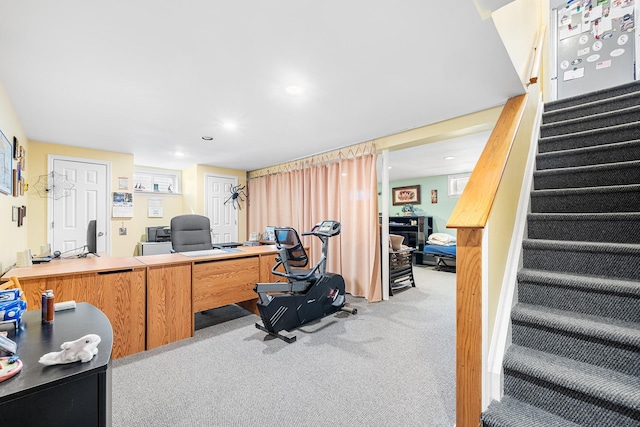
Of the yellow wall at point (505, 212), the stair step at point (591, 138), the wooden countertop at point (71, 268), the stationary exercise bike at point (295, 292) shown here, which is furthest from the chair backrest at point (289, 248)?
the stair step at point (591, 138)

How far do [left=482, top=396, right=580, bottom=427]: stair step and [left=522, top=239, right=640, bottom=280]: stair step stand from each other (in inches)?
33.7

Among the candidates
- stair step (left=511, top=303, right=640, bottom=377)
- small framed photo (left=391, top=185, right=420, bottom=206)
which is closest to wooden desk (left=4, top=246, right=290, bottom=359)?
stair step (left=511, top=303, right=640, bottom=377)

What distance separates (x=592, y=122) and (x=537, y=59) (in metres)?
0.76

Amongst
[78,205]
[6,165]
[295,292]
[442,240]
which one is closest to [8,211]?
[6,165]

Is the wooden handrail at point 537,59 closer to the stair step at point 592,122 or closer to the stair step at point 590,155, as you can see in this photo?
the stair step at point 592,122

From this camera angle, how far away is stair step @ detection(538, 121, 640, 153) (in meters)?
2.09

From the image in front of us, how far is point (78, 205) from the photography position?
417cm

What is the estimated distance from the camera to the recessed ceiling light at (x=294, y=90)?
7.64 feet

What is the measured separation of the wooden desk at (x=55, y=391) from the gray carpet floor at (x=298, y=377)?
0.88m

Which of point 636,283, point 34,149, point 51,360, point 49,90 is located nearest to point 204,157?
point 34,149

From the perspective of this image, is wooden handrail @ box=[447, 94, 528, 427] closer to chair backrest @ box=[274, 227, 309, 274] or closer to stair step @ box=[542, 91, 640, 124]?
chair backrest @ box=[274, 227, 309, 274]

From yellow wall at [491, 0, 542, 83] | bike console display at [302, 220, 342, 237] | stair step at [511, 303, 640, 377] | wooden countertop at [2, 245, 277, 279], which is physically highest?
yellow wall at [491, 0, 542, 83]

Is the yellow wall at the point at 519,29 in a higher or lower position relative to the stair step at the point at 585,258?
higher

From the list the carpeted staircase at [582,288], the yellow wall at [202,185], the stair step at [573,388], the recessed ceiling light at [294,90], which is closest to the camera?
the stair step at [573,388]
